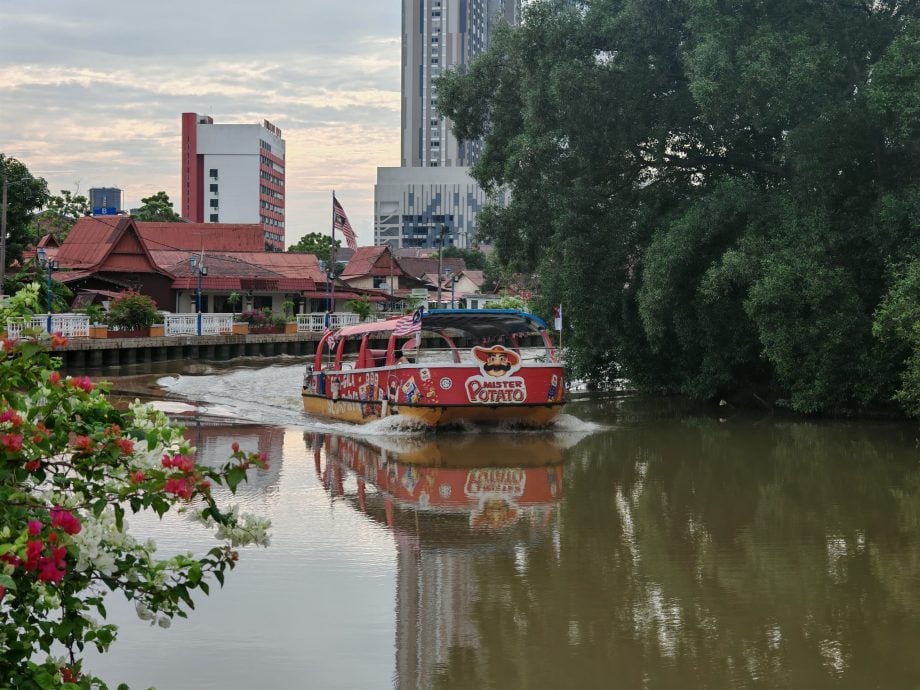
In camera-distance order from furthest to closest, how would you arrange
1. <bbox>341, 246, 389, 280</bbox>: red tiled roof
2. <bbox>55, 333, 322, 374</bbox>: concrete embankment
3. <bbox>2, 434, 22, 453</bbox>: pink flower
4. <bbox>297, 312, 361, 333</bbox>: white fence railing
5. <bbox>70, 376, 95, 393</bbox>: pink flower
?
<bbox>341, 246, 389, 280</bbox>: red tiled roof → <bbox>297, 312, 361, 333</bbox>: white fence railing → <bbox>55, 333, 322, 374</bbox>: concrete embankment → <bbox>70, 376, 95, 393</bbox>: pink flower → <bbox>2, 434, 22, 453</bbox>: pink flower

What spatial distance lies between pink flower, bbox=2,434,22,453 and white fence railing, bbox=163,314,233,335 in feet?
149

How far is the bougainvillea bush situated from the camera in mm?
4230

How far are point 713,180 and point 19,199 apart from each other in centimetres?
3081

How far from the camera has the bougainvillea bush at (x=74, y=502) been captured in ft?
13.9

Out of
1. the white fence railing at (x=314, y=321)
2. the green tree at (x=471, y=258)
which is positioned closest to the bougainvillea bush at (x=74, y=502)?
the white fence railing at (x=314, y=321)

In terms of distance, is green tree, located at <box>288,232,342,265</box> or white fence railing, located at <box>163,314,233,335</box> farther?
green tree, located at <box>288,232,342,265</box>

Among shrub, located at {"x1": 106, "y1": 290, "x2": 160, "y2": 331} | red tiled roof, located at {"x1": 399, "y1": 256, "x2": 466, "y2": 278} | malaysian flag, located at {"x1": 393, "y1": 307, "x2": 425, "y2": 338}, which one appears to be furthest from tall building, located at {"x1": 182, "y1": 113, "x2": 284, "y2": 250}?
malaysian flag, located at {"x1": 393, "y1": 307, "x2": 425, "y2": 338}

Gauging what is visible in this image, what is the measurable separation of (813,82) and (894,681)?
15876mm

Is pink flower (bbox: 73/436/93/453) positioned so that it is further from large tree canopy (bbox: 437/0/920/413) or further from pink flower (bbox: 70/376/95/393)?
large tree canopy (bbox: 437/0/920/413)

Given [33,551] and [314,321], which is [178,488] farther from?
[314,321]

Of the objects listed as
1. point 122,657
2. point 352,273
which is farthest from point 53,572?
point 352,273

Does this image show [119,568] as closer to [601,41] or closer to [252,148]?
[601,41]

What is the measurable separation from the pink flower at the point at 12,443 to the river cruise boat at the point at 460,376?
15655mm

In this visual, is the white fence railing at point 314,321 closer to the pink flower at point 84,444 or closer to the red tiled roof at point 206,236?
the red tiled roof at point 206,236
